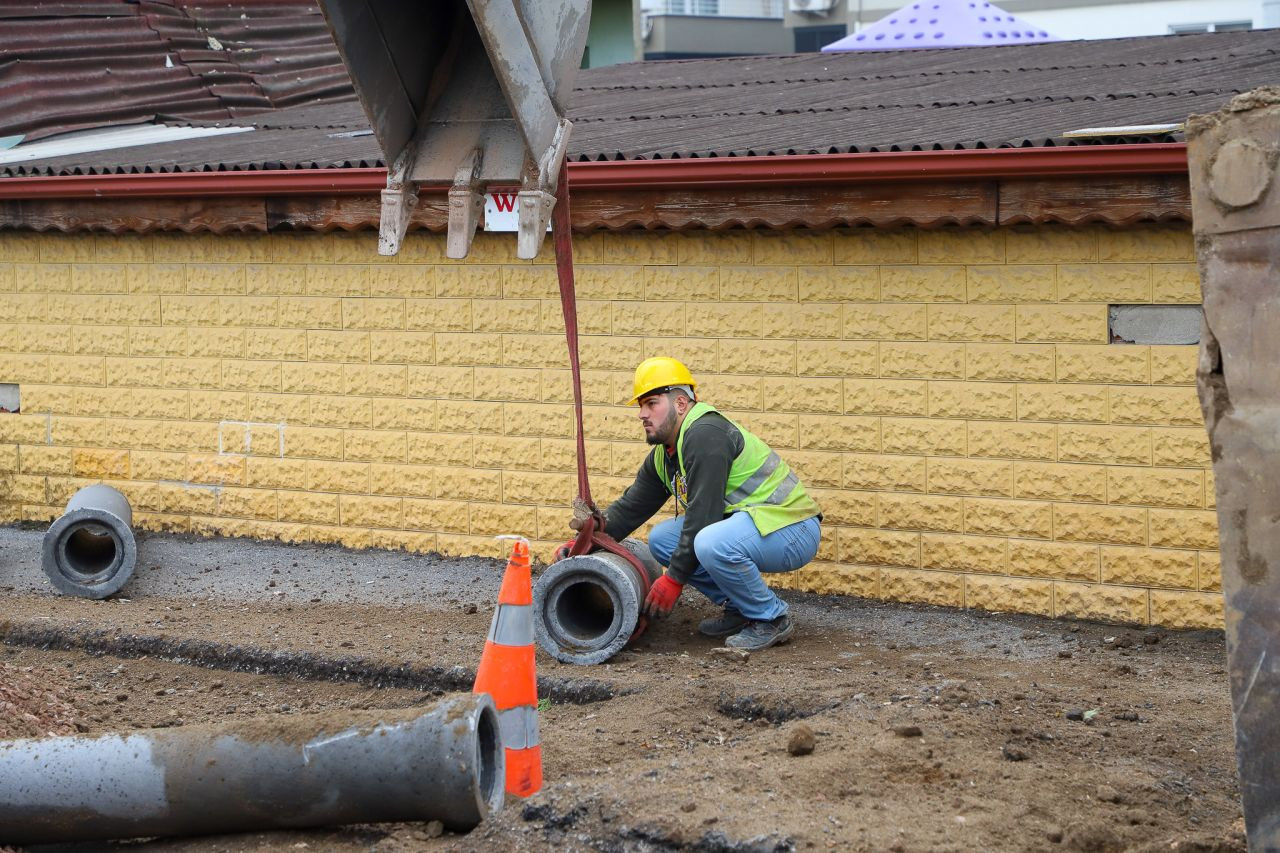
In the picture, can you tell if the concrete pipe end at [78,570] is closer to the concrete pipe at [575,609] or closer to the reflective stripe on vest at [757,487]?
the concrete pipe at [575,609]

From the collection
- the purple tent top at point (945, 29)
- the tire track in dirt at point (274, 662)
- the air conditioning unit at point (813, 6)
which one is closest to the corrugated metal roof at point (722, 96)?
the purple tent top at point (945, 29)

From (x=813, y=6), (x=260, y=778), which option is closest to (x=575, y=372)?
(x=260, y=778)

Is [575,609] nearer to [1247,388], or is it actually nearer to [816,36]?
[1247,388]

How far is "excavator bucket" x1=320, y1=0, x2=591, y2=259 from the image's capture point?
5.65m

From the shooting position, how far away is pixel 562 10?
5762 mm

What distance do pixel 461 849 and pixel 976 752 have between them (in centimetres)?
191

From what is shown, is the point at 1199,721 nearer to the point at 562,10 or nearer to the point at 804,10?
the point at 562,10

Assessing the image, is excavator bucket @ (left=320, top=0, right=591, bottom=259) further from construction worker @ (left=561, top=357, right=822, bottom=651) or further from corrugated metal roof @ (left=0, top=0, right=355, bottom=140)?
corrugated metal roof @ (left=0, top=0, right=355, bottom=140)

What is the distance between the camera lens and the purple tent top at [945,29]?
46.7 feet

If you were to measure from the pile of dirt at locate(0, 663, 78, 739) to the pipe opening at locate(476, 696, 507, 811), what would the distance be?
195 cm

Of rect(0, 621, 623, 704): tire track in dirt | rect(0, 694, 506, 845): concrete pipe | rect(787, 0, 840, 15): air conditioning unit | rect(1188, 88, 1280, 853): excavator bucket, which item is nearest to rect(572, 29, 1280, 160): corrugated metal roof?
rect(0, 621, 623, 704): tire track in dirt

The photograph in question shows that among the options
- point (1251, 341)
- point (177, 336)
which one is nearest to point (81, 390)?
point (177, 336)

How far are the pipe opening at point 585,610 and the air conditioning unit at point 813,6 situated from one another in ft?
92.8

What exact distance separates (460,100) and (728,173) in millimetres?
2448
